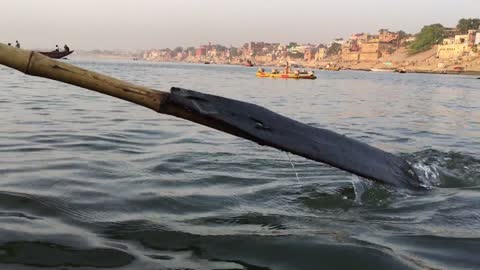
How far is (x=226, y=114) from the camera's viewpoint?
13.1ft

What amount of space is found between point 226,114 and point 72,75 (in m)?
1.16

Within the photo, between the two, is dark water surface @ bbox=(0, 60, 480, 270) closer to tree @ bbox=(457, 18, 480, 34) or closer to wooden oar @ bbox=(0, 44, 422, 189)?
wooden oar @ bbox=(0, 44, 422, 189)

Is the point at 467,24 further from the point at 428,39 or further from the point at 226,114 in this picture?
the point at 226,114

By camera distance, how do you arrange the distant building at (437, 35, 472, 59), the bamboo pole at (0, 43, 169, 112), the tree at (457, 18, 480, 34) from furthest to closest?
the tree at (457, 18, 480, 34), the distant building at (437, 35, 472, 59), the bamboo pole at (0, 43, 169, 112)

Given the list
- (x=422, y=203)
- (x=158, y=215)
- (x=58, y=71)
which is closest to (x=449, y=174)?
(x=422, y=203)

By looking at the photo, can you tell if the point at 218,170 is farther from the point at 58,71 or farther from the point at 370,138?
the point at 370,138

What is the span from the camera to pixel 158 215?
4.33 m

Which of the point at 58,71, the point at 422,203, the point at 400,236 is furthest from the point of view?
the point at 422,203

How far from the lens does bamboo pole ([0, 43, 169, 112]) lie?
3654 mm

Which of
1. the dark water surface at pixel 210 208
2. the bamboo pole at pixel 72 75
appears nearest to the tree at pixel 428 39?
the dark water surface at pixel 210 208

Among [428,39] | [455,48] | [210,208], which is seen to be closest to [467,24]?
[428,39]

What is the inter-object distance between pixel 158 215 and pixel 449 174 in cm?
410

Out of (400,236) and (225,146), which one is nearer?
(400,236)

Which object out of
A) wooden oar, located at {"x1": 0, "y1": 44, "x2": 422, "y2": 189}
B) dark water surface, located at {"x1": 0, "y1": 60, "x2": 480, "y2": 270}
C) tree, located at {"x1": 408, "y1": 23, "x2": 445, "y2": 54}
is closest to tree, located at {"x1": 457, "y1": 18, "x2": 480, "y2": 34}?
tree, located at {"x1": 408, "y1": 23, "x2": 445, "y2": 54}
